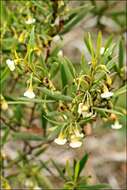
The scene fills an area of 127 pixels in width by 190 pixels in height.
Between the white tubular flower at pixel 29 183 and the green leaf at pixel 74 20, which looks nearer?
the green leaf at pixel 74 20

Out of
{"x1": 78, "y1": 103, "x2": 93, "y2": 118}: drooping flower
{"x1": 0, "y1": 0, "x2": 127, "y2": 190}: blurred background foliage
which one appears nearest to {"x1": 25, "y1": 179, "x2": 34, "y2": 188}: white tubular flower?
{"x1": 0, "y1": 0, "x2": 127, "y2": 190}: blurred background foliage

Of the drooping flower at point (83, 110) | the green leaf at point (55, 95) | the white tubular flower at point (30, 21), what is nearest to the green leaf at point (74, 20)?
the white tubular flower at point (30, 21)

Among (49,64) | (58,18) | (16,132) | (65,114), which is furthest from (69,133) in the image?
(16,132)

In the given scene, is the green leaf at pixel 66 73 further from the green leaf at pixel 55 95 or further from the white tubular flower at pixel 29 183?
the white tubular flower at pixel 29 183

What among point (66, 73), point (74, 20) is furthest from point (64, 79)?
point (74, 20)

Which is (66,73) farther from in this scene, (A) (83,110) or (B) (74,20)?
(B) (74,20)

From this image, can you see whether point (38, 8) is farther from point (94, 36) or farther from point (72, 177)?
point (94, 36)

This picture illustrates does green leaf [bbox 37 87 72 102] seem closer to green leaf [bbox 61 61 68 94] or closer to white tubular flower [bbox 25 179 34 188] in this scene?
green leaf [bbox 61 61 68 94]

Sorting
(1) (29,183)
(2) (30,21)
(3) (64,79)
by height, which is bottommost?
(1) (29,183)

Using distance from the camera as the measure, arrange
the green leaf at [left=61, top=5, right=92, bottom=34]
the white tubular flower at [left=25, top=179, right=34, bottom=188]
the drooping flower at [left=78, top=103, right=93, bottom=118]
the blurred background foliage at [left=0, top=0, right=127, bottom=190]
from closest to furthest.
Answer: the drooping flower at [left=78, top=103, right=93, bottom=118], the blurred background foliage at [left=0, top=0, right=127, bottom=190], the green leaf at [left=61, top=5, right=92, bottom=34], the white tubular flower at [left=25, top=179, right=34, bottom=188]

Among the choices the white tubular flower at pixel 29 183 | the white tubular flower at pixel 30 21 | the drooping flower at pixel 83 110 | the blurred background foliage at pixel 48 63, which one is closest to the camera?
Answer: the drooping flower at pixel 83 110

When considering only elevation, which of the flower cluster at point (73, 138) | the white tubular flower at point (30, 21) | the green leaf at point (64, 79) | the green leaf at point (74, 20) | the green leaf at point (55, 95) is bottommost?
the flower cluster at point (73, 138)
